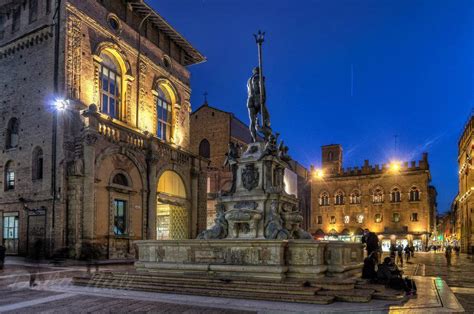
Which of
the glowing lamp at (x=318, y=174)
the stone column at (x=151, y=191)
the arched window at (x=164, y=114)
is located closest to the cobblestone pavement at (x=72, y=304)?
the stone column at (x=151, y=191)

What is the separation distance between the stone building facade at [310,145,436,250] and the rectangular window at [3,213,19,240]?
1522 inches

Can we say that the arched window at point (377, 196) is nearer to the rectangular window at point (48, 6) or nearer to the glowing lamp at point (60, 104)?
the glowing lamp at point (60, 104)

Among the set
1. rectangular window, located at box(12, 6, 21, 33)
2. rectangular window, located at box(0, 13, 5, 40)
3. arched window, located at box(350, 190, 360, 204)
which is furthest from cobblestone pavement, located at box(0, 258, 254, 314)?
arched window, located at box(350, 190, 360, 204)

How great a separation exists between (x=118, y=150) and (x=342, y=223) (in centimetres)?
4212

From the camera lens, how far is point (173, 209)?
33.9 meters

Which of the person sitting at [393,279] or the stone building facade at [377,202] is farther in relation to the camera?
the stone building facade at [377,202]

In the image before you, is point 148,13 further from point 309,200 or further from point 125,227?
point 309,200

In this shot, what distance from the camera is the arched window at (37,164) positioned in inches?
968

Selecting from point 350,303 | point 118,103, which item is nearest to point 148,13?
point 118,103

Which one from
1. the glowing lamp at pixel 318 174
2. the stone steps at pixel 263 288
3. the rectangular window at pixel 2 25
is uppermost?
the rectangular window at pixel 2 25

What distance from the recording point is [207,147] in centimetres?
5338

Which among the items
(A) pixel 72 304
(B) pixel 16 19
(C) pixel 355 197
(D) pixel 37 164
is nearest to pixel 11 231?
(D) pixel 37 164

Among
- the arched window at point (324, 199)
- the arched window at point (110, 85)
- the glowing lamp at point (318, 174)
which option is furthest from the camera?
the glowing lamp at point (318, 174)

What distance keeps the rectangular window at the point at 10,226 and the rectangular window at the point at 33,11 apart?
1167cm
